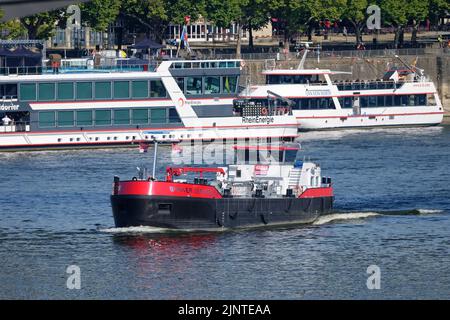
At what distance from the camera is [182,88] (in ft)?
335

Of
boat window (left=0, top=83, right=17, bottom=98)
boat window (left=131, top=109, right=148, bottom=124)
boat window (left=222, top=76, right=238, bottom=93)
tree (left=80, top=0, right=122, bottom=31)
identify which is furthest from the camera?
tree (left=80, top=0, right=122, bottom=31)

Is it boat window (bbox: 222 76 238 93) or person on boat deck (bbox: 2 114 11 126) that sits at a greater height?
boat window (bbox: 222 76 238 93)

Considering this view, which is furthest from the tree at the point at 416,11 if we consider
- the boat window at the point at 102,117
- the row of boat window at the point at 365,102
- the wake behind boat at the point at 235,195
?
the wake behind boat at the point at 235,195

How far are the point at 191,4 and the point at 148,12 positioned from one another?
3.67m

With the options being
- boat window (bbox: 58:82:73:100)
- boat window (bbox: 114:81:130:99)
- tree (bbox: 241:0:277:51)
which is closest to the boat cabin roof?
boat window (bbox: 114:81:130:99)

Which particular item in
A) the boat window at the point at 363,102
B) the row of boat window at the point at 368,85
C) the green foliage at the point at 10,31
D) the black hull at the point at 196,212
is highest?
the green foliage at the point at 10,31

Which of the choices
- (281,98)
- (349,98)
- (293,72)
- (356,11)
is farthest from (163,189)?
(356,11)

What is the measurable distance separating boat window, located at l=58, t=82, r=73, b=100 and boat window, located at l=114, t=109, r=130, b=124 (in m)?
3.12

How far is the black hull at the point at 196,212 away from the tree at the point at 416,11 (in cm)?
7058

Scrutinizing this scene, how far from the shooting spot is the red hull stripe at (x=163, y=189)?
211ft

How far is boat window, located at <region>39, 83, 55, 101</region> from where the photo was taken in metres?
99.7

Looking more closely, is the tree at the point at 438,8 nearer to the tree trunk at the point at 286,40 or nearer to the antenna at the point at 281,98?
the tree trunk at the point at 286,40

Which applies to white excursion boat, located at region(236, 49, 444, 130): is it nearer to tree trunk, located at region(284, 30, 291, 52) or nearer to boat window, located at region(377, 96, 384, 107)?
boat window, located at region(377, 96, 384, 107)
